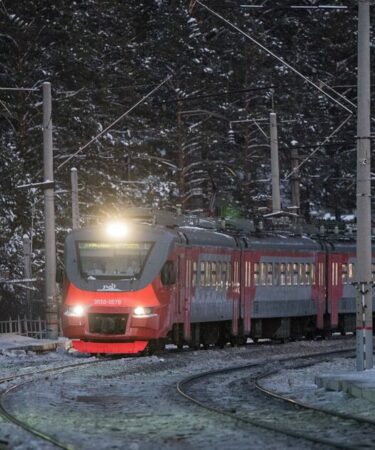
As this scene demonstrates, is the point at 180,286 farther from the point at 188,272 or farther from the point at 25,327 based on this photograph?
the point at 25,327

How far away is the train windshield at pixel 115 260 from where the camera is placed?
87.1ft

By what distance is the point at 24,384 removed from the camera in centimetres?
1959

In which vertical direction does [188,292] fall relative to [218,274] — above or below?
below

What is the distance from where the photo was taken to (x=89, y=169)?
5581cm

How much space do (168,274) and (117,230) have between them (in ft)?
4.73

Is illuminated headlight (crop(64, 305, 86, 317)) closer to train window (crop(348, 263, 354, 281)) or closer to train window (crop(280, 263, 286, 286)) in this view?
train window (crop(280, 263, 286, 286))

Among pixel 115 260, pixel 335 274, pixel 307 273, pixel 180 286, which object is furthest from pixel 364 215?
pixel 335 274

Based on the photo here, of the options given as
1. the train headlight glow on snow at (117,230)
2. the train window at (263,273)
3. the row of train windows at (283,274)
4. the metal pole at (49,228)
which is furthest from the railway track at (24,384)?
the train window at (263,273)

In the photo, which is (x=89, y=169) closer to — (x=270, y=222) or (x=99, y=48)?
(x=99, y=48)

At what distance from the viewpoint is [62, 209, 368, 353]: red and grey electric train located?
85.7 feet

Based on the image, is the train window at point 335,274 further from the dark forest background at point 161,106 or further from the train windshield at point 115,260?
the train windshield at point 115,260

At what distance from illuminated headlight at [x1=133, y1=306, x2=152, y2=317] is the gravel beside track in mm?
1092

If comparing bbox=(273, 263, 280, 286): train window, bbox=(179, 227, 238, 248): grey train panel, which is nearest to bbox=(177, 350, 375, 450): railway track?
bbox=(179, 227, 238, 248): grey train panel

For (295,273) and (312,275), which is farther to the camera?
(312,275)
